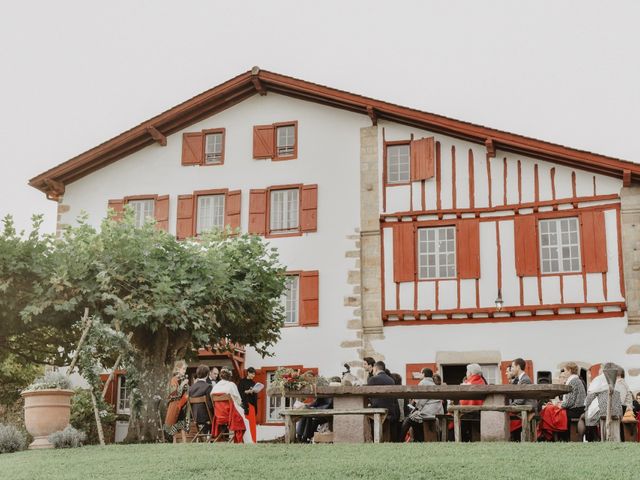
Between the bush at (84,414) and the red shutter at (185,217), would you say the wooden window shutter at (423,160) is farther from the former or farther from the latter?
the bush at (84,414)

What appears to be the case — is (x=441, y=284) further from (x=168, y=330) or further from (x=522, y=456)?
(x=522, y=456)

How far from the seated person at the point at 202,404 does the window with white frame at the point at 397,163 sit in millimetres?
9836

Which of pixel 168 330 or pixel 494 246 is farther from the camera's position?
pixel 494 246

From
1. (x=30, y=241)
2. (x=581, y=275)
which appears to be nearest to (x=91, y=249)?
(x=30, y=241)

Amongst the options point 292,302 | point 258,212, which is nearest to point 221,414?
point 292,302

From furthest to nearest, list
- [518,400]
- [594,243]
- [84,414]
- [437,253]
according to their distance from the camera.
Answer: [437,253]
[594,243]
[84,414]
[518,400]

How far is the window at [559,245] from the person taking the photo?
22.9 meters

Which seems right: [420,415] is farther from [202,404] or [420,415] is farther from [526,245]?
[526,245]

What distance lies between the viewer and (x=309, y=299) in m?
24.3

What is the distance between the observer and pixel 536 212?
2328 centimetres

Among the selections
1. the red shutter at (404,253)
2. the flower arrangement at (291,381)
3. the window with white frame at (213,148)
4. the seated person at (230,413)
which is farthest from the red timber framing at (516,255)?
the flower arrangement at (291,381)

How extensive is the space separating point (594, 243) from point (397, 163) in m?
5.14

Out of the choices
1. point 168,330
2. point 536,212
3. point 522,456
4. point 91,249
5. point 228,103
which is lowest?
point 522,456

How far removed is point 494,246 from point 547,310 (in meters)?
1.94
